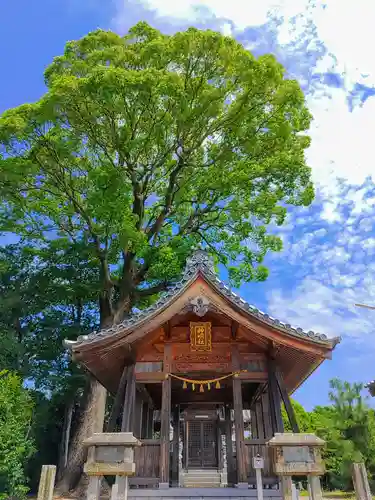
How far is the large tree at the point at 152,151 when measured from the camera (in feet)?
48.5

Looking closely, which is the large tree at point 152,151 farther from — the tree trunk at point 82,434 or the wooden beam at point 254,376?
the wooden beam at point 254,376

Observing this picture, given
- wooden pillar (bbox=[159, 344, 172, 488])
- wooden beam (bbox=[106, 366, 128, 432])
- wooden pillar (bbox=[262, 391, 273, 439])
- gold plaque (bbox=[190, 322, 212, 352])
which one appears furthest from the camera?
wooden pillar (bbox=[262, 391, 273, 439])

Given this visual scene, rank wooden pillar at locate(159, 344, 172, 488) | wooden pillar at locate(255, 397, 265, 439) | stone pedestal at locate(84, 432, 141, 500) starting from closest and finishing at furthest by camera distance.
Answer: stone pedestal at locate(84, 432, 141, 500) < wooden pillar at locate(159, 344, 172, 488) < wooden pillar at locate(255, 397, 265, 439)

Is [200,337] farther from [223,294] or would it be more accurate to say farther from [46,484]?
[46,484]

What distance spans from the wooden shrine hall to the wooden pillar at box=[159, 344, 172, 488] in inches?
0.8

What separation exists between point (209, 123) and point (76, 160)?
5553mm

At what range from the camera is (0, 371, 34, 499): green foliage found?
13781mm

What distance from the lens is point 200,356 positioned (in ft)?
33.1

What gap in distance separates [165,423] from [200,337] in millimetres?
2115

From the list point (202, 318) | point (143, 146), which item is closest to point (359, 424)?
point (202, 318)

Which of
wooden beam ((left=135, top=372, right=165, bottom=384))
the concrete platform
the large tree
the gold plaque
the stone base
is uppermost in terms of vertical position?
the large tree

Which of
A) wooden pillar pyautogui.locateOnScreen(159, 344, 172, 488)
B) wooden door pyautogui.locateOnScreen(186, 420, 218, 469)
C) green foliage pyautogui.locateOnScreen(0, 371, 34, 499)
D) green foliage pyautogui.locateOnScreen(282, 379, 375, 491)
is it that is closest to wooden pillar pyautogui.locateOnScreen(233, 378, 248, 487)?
wooden pillar pyautogui.locateOnScreen(159, 344, 172, 488)

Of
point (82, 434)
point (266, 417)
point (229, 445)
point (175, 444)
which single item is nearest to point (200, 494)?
point (266, 417)

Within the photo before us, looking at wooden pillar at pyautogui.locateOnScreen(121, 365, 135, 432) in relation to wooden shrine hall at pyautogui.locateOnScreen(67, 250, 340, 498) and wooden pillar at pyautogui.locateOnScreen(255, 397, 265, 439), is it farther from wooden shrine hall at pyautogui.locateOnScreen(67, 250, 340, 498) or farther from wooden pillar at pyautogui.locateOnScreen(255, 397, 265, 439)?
wooden pillar at pyautogui.locateOnScreen(255, 397, 265, 439)
